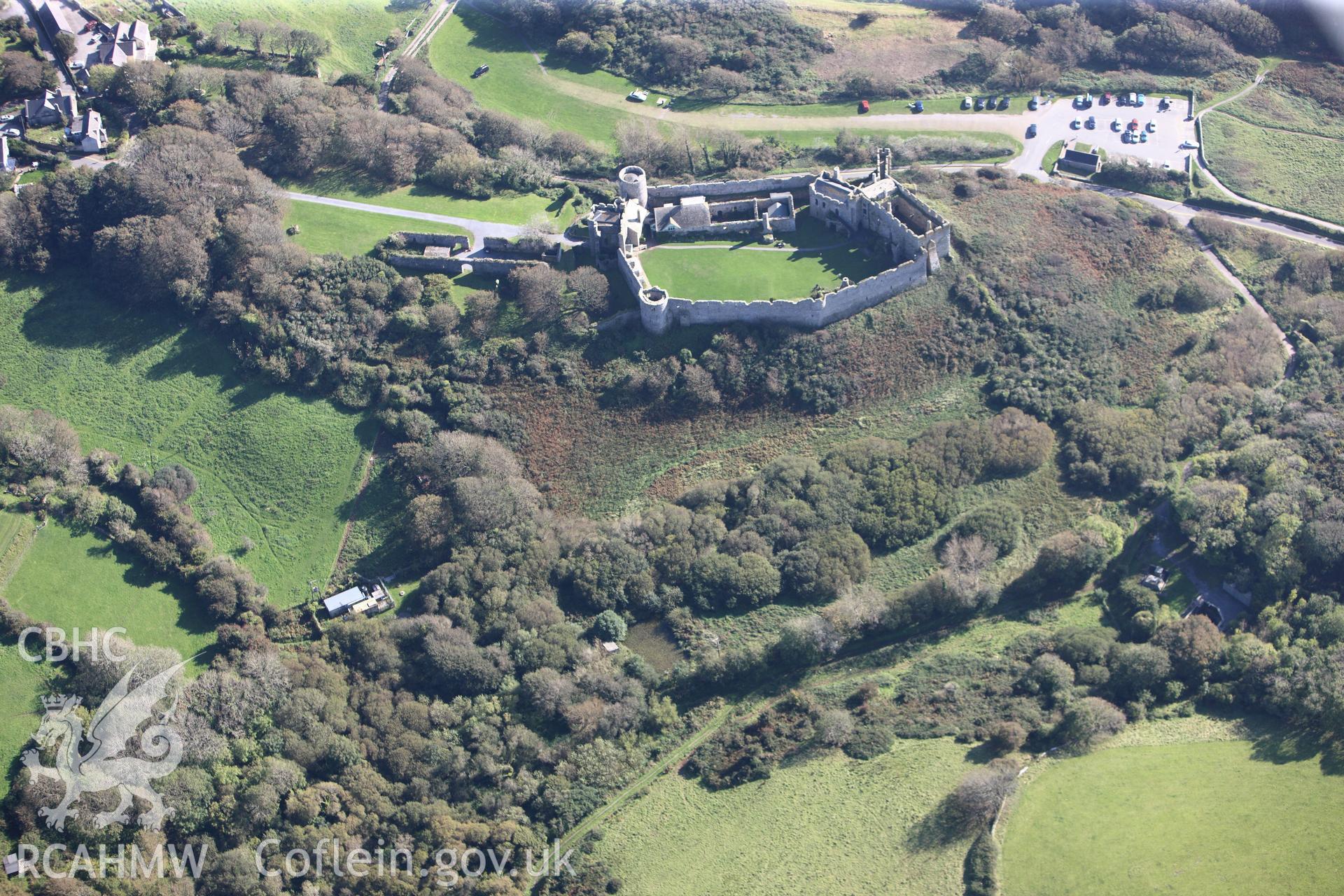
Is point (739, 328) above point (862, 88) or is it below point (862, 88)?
below

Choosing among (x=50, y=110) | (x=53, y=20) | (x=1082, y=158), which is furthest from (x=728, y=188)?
(x=53, y=20)

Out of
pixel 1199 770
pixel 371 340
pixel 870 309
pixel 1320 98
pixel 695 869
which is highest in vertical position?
pixel 1320 98

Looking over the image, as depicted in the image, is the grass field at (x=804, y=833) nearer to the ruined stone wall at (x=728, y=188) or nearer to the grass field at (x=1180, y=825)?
the grass field at (x=1180, y=825)

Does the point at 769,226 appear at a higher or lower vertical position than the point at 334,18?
lower

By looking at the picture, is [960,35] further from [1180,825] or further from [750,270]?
[1180,825]

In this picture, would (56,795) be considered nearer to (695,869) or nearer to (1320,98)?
(695,869)

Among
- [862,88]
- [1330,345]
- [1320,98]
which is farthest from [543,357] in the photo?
[1320,98]

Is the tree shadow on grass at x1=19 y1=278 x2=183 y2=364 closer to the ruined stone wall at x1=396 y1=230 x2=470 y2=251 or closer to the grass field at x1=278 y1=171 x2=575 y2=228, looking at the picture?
the grass field at x1=278 y1=171 x2=575 y2=228
